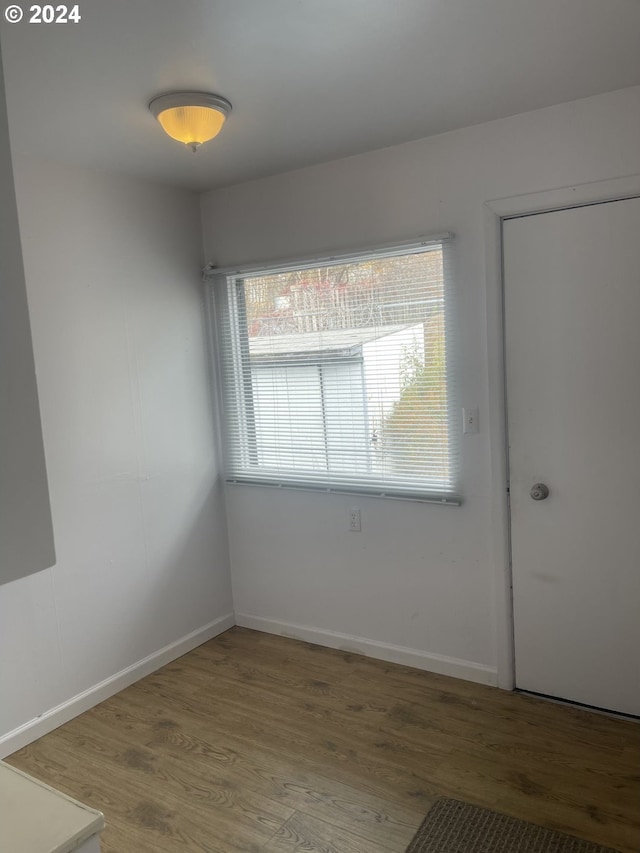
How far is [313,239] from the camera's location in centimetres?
335

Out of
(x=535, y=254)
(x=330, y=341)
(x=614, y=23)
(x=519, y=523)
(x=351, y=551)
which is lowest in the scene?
(x=351, y=551)

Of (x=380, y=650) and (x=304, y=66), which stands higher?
(x=304, y=66)

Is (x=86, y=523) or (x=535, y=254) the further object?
(x=86, y=523)

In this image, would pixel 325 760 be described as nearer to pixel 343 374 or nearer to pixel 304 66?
pixel 343 374

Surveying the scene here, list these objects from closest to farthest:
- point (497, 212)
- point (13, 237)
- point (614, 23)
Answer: point (13, 237) < point (614, 23) < point (497, 212)

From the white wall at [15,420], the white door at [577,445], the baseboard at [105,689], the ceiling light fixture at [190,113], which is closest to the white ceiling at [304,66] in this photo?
the ceiling light fixture at [190,113]

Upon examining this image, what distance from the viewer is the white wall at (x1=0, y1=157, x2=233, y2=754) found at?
2883 millimetres

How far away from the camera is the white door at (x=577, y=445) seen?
8.58 feet

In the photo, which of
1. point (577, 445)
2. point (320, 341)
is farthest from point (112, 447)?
point (577, 445)

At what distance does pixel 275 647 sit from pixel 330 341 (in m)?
1.68

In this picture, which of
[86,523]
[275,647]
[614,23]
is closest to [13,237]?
[614,23]

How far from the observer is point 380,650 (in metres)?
3.42

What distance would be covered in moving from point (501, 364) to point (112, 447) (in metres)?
1.85

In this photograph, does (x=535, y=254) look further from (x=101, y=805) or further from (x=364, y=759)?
(x=101, y=805)
